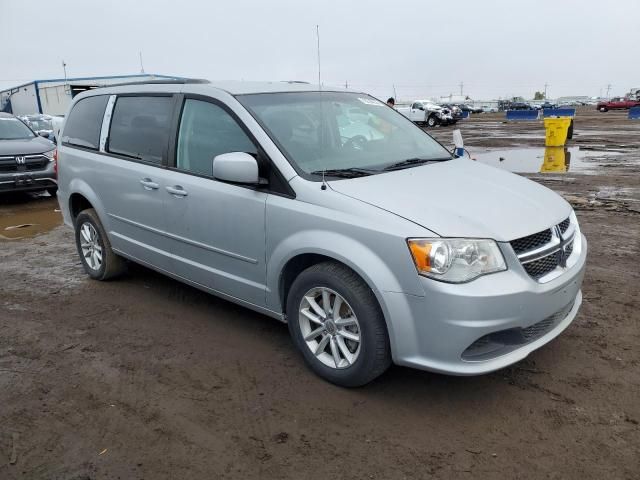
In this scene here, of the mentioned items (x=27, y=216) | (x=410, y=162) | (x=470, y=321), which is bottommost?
(x=27, y=216)

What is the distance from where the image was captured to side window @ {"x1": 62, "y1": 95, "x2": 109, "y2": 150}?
16.9ft

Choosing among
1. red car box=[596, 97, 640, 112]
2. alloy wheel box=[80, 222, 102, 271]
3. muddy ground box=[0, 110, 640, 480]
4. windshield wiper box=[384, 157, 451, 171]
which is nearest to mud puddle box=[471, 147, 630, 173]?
muddy ground box=[0, 110, 640, 480]

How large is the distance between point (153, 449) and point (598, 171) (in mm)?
11769

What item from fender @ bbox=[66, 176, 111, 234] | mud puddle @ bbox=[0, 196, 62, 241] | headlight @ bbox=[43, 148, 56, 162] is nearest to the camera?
fender @ bbox=[66, 176, 111, 234]

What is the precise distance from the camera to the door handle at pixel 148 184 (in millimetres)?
4250

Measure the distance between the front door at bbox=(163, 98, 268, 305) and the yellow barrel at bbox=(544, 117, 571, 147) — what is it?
53.8 ft

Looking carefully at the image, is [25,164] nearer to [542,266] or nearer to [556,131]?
[542,266]

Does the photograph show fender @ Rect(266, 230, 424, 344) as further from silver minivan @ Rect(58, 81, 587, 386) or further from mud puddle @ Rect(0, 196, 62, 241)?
mud puddle @ Rect(0, 196, 62, 241)

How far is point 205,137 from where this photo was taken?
3996 millimetres

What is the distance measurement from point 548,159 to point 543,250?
12.7 m

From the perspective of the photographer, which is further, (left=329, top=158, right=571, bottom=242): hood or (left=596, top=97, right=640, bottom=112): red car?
(left=596, top=97, right=640, bottom=112): red car

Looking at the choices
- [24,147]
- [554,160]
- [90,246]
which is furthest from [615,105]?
[90,246]

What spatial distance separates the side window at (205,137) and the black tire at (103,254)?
5.10ft

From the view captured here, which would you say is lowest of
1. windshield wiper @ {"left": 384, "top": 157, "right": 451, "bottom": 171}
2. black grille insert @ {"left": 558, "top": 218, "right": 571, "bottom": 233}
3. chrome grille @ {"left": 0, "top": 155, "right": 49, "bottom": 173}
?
chrome grille @ {"left": 0, "top": 155, "right": 49, "bottom": 173}
